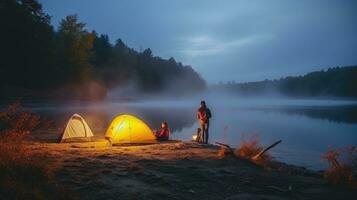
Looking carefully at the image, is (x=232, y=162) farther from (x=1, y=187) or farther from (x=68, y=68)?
(x=68, y=68)

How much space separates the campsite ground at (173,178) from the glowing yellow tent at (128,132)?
261 cm

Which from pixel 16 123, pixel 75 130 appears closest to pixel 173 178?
pixel 16 123

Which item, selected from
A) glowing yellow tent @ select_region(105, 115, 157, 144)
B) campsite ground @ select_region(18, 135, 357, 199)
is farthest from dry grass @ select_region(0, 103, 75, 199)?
glowing yellow tent @ select_region(105, 115, 157, 144)

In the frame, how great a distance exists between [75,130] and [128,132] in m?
2.90

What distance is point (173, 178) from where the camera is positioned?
41.2 ft

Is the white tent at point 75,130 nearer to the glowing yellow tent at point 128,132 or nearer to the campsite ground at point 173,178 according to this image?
the glowing yellow tent at point 128,132

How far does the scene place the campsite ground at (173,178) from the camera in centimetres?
1086

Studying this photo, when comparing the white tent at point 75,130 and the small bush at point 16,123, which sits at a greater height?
the small bush at point 16,123

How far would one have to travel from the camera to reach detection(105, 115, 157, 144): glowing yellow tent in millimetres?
20078

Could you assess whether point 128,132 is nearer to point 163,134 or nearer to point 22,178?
point 163,134

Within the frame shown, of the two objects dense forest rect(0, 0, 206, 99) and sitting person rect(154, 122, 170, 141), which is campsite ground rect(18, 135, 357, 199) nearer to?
sitting person rect(154, 122, 170, 141)

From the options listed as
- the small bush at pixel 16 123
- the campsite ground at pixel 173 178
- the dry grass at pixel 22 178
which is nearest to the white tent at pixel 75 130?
the campsite ground at pixel 173 178

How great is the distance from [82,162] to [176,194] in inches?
177

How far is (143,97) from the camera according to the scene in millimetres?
165125
